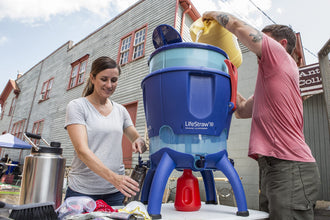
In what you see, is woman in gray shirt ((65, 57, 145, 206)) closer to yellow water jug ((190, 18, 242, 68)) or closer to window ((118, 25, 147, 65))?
yellow water jug ((190, 18, 242, 68))

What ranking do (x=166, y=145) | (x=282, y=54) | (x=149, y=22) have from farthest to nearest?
(x=149, y=22) → (x=282, y=54) → (x=166, y=145)

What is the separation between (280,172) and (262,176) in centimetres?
17

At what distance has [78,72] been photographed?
40.2ft

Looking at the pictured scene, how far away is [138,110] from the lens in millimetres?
8102

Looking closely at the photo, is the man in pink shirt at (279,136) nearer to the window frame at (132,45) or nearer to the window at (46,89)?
the window frame at (132,45)

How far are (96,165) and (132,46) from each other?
28.5 feet

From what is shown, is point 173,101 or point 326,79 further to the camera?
point 326,79

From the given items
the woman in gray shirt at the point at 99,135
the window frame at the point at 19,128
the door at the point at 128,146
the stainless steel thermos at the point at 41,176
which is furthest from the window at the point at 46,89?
the stainless steel thermos at the point at 41,176

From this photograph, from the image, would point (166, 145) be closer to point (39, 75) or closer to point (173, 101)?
point (173, 101)

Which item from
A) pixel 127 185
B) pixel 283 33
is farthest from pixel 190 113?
pixel 283 33

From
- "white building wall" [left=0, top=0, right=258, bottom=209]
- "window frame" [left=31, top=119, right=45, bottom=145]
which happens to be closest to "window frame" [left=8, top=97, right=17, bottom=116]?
"white building wall" [left=0, top=0, right=258, bottom=209]

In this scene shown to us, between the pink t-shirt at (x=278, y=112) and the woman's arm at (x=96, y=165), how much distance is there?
74 centimetres

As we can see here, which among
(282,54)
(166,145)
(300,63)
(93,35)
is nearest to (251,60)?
(300,63)

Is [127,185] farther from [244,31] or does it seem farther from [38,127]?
[38,127]
